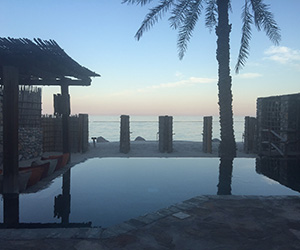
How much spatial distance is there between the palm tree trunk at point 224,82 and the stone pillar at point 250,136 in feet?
5.50

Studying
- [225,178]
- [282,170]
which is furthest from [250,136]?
[225,178]

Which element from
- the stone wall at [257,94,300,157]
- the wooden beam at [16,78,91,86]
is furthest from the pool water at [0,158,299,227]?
the wooden beam at [16,78,91,86]

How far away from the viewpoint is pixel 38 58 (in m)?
8.02

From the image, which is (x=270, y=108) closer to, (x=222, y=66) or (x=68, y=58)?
(x=222, y=66)

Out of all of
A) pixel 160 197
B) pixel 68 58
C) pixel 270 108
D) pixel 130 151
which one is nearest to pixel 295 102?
pixel 270 108

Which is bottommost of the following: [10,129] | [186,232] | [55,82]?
[186,232]

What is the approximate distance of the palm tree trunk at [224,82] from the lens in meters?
15.1

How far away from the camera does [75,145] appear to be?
1662 centimetres

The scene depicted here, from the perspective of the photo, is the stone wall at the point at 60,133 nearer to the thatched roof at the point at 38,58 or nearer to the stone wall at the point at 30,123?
the stone wall at the point at 30,123

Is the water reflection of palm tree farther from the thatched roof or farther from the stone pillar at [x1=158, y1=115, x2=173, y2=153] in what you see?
the thatched roof

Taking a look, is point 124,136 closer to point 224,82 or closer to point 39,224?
point 224,82

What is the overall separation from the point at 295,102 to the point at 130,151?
9.66 meters

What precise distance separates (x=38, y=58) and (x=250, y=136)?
13079 millimetres


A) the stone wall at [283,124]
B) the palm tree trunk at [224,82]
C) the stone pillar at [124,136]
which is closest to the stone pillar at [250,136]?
the stone wall at [283,124]
